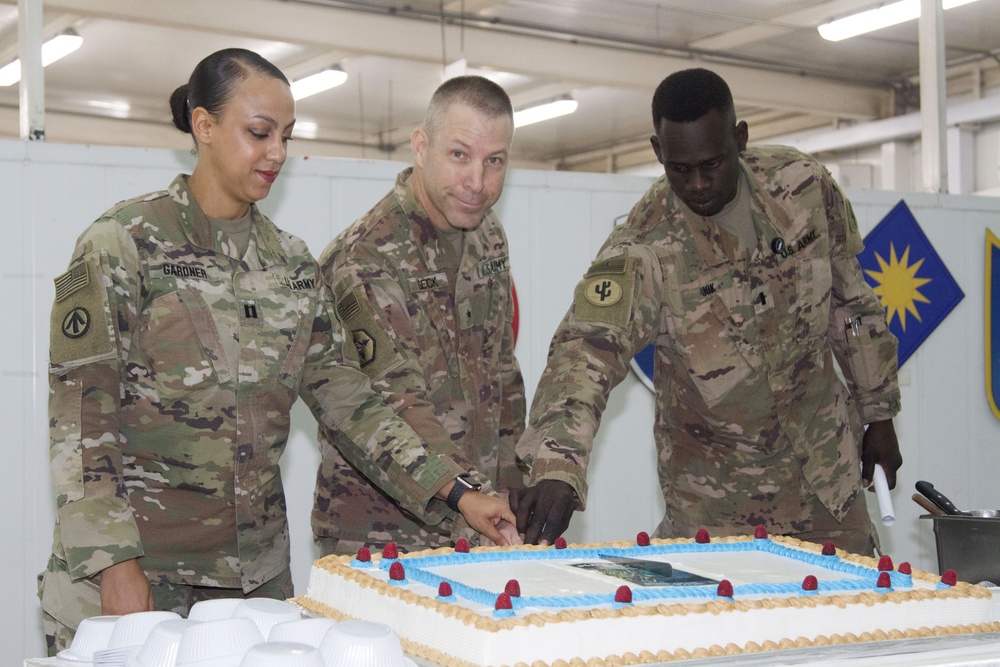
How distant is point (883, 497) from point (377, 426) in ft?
3.89

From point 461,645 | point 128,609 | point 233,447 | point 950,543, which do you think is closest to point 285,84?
point 233,447

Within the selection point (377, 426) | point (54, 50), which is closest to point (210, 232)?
point (377, 426)

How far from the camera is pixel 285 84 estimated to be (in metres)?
2.21

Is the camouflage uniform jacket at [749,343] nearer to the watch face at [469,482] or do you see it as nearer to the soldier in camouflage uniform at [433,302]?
the soldier in camouflage uniform at [433,302]

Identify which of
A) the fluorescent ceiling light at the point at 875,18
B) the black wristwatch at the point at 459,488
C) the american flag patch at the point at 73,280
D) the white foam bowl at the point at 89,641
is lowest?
the white foam bowl at the point at 89,641

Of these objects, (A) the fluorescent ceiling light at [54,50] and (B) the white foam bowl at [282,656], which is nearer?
(B) the white foam bowl at [282,656]

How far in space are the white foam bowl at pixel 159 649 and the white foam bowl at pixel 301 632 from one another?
0.33 feet

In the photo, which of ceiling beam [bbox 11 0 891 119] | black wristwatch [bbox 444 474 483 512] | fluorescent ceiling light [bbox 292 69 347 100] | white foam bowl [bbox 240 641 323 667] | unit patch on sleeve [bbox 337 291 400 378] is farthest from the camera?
fluorescent ceiling light [bbox 292 69 347 100]

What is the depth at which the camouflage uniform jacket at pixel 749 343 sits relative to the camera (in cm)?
254

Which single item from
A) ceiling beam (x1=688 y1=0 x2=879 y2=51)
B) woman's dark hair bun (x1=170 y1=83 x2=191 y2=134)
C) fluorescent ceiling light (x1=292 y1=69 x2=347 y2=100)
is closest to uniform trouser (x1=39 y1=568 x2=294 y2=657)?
woman's dark hair bun (x1=170 y1=83 x2=191 y2=134)

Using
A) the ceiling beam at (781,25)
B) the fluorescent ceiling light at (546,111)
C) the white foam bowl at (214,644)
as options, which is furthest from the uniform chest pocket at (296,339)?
the fluorescent ceiling light at (546,111)

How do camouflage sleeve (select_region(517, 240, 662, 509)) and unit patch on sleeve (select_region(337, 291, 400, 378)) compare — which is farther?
unit patch on sleeve (select_region(337, 291, 400, 378))

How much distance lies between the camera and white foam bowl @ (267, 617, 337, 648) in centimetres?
127

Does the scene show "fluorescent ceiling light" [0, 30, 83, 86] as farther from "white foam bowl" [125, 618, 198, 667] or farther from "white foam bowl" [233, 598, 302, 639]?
"white foam bowl" [125, 618, 198, 667]
